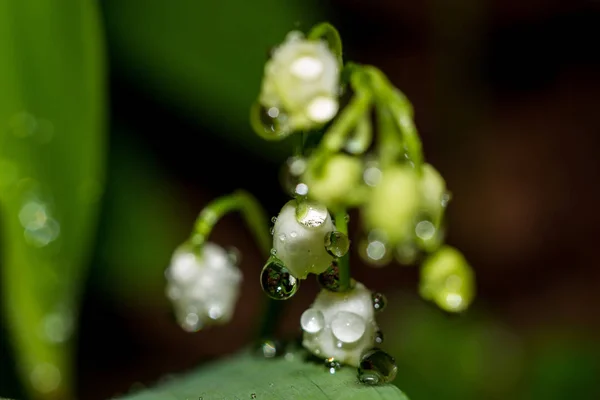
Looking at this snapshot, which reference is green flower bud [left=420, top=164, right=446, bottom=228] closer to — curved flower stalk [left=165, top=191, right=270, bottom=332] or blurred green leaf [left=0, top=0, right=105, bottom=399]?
curved flower stalk [left=165, top=191, right=270, bottom=332]

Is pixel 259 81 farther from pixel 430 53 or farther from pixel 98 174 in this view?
pixel 430 53

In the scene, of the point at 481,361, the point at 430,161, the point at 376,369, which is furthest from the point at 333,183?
the point at 430,161

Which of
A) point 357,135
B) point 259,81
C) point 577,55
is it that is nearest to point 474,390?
point 259,81

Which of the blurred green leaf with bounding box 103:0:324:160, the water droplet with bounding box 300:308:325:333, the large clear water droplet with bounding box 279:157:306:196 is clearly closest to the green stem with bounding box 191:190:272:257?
the large clear water droplet with bounding box 279:157:306:196

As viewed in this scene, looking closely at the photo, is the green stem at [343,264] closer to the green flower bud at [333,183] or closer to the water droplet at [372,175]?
the green flower bud at [333,183]

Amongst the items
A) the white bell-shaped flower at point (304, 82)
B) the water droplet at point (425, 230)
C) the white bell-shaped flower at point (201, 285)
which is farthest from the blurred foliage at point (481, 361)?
the white bell-shaped flower at point (304, 82)
